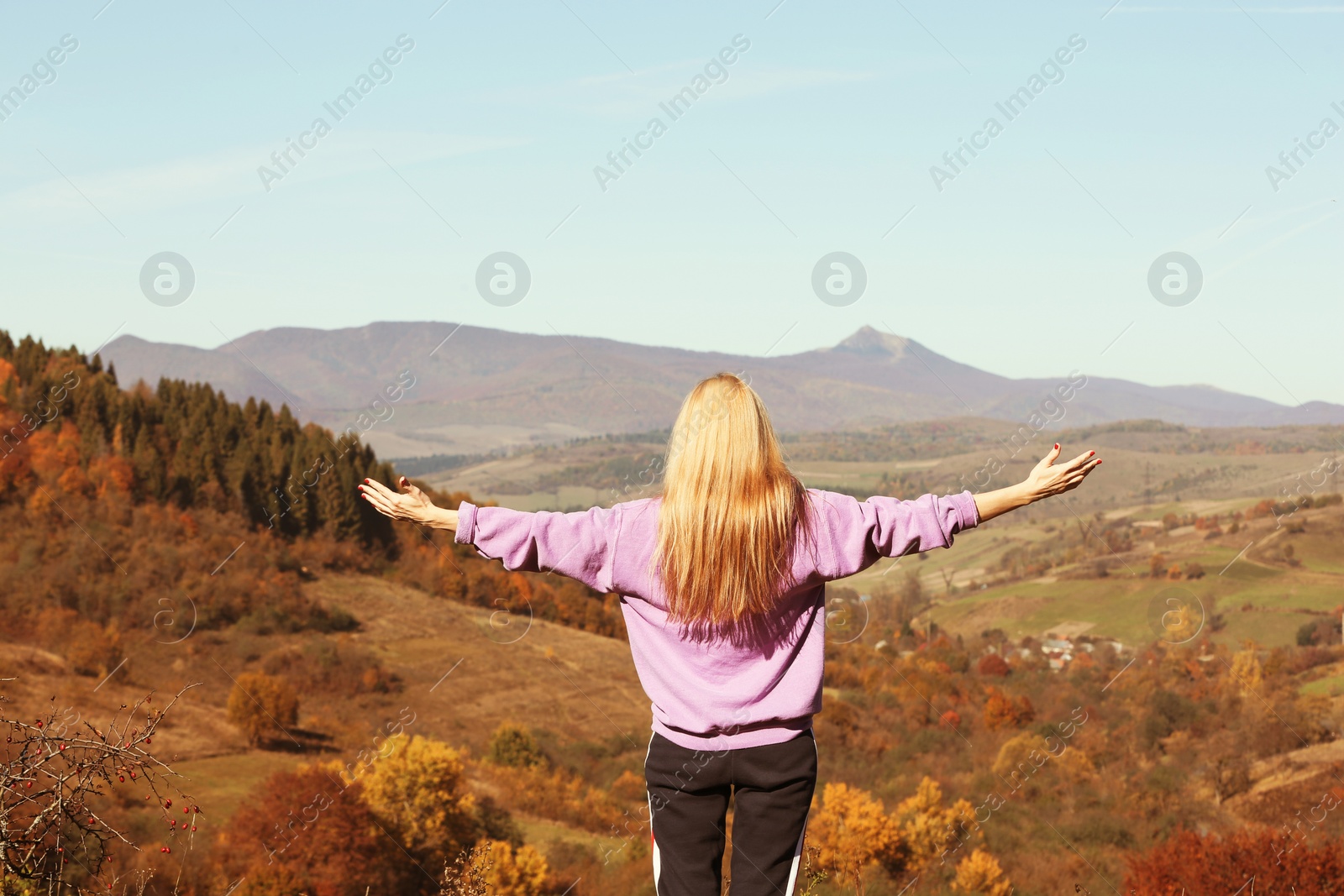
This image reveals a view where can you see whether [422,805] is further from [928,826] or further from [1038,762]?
[1038,762]

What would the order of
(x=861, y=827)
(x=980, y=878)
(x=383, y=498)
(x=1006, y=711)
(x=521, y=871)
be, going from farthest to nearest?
(x=1006, y=711) < (x=861, y=827) < (x=521, y=871) < (x=980, y=878) < (x=383, y=498)

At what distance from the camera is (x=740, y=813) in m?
3.08

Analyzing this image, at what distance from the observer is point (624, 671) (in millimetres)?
67062

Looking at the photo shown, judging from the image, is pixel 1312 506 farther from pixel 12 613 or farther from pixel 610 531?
pixel 610 531

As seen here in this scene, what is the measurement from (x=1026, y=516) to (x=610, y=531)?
156 metres

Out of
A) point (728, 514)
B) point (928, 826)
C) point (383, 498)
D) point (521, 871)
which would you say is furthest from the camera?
point (928, 826)

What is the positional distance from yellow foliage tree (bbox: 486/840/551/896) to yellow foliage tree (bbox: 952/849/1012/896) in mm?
12988

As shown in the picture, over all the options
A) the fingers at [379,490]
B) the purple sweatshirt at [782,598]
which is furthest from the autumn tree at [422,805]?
the purple sweatshirt at [782,598]

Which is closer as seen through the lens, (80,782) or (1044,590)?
(80,782)

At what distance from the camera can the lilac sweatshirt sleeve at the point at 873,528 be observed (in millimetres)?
2982

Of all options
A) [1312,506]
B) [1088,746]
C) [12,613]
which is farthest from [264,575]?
[1312,506]

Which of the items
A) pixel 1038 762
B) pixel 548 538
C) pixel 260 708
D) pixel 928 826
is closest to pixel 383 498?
pixel 548 538

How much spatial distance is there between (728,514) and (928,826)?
38.7 metres

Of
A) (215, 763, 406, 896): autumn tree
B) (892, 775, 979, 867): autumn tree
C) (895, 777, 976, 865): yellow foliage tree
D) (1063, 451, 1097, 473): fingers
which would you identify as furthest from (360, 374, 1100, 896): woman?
(892, 775, 979, 867): autumn tree
